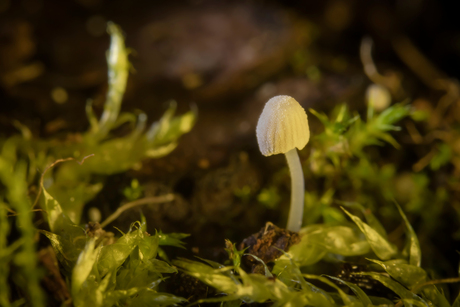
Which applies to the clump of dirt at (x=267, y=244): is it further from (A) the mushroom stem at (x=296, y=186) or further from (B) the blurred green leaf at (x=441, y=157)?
(B) the blurred green leaf at (x=441, y=157)

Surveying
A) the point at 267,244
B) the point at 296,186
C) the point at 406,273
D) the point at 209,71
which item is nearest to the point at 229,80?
the point at 209,71

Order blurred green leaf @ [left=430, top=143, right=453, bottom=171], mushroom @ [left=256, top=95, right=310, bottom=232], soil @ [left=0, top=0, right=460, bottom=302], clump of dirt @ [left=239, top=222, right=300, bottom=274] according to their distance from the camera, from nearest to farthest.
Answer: mushroom @ [left=256, top=95, right=310, bottom=232], clump of dirt @ [left=239, top=222, right=300, bottom=274], soil @ [left=0, top=0, right=460, bottom=302], blurred green leaf @ [left=430, top=143, right=453, bottom=171]

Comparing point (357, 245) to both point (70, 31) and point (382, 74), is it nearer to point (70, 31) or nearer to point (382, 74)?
point (382, 74)

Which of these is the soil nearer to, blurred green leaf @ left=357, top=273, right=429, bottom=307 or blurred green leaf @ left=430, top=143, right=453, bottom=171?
blurred green leaf @ left=430, top=143, right=453, bottom=171

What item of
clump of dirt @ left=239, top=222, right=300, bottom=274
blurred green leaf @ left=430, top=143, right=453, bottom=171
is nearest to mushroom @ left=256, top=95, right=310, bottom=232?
clump of dirt @ left=239, top=222, right=300, bottom=274

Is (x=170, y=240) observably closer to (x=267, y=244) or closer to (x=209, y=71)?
(x=267, y=244)

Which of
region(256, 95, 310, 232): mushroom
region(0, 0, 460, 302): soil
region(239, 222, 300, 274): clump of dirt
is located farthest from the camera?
region(0, 0, 460, 302): soil

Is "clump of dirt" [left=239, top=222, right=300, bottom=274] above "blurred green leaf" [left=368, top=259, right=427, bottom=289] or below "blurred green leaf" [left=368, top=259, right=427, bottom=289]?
above
